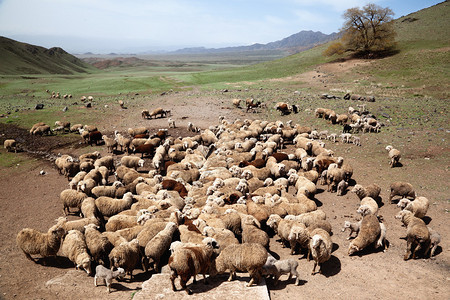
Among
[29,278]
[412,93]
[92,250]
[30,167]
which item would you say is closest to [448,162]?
[92,250]

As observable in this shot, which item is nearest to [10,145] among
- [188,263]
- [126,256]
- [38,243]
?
[38,243]

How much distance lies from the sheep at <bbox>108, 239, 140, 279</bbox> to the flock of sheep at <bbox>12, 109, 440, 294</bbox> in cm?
3

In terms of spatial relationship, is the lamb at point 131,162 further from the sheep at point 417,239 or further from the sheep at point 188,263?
the sheep at point 417,239

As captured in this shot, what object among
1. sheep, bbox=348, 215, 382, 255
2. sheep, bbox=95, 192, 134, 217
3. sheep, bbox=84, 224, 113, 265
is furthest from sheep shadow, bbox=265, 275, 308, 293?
sheep, bbox=95, 192, 134, 217

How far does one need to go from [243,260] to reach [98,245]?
15.0 feet

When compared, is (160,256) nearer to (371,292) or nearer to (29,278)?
(29,278)

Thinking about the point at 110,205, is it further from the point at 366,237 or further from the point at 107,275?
the point at 366,237

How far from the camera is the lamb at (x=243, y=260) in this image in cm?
728

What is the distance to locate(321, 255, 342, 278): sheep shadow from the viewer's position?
817cm

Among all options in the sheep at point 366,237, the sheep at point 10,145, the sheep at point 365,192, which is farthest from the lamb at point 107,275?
the sheep at point 10,145

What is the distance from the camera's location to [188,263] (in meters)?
6.98

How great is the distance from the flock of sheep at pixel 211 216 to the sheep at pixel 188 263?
3 cm

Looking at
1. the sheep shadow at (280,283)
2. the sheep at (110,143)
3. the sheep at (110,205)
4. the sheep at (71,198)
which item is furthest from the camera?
the sheep at (110,143)

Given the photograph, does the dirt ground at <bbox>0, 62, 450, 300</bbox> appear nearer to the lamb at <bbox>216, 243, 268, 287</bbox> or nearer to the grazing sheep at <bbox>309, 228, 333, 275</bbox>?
the grazing sheep at <bbox>309, 228, 333, 275</bbox>
